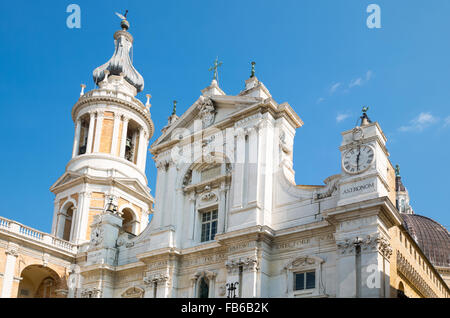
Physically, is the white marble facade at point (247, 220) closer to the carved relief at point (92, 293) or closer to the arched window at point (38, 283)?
the carved relief at point (92, 293)

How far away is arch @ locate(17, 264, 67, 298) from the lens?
33281mm

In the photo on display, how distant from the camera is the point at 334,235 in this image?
21719mm

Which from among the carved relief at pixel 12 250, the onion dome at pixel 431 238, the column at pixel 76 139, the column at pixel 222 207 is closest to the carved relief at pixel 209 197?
the column at pixel 222 207

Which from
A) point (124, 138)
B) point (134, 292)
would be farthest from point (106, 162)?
point (134, 292)

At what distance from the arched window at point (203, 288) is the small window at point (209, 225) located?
201 cm

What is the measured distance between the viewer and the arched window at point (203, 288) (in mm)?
25359

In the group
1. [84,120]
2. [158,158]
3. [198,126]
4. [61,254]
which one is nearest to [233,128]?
[198,126]

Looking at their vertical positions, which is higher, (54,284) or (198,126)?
(198,126)

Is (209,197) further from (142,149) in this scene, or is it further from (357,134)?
(142,149)
